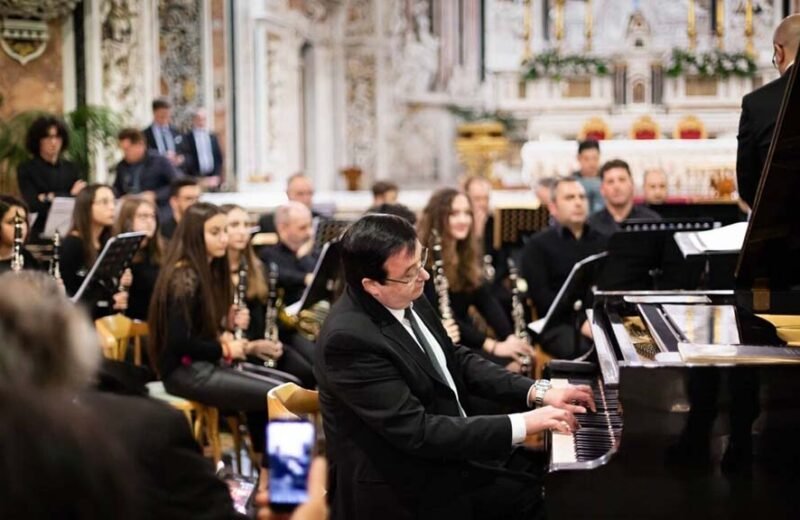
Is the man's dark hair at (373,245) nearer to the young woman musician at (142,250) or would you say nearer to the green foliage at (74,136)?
the young woman musician at (142,250)

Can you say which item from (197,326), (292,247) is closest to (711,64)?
(292,247)

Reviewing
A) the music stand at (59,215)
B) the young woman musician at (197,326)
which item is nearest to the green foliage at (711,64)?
the music stand at (59,215)

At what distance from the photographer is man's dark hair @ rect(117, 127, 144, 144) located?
959 centimetres

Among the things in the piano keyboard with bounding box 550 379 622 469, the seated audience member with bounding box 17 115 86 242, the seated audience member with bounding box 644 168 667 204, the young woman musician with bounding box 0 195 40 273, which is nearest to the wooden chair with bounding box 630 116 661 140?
the seated audience member with bounding box 644 168 667 204

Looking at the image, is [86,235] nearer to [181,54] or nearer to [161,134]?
[161,134]

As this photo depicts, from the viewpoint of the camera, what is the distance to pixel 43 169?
859 cm

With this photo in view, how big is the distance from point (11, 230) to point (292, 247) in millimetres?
2213

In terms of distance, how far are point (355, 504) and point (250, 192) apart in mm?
9603

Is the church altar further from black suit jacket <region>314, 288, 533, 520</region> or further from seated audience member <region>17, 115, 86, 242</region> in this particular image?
black suit jacket <region>314, 288, 533, 520</region>

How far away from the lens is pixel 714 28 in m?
16.8

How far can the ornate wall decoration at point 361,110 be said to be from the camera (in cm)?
1655

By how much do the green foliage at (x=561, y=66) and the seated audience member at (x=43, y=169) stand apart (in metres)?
8.23

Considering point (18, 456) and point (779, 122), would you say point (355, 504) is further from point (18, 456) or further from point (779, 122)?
point (18, 456)

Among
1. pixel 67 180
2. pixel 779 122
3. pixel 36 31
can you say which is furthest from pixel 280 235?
pixel 779 122
